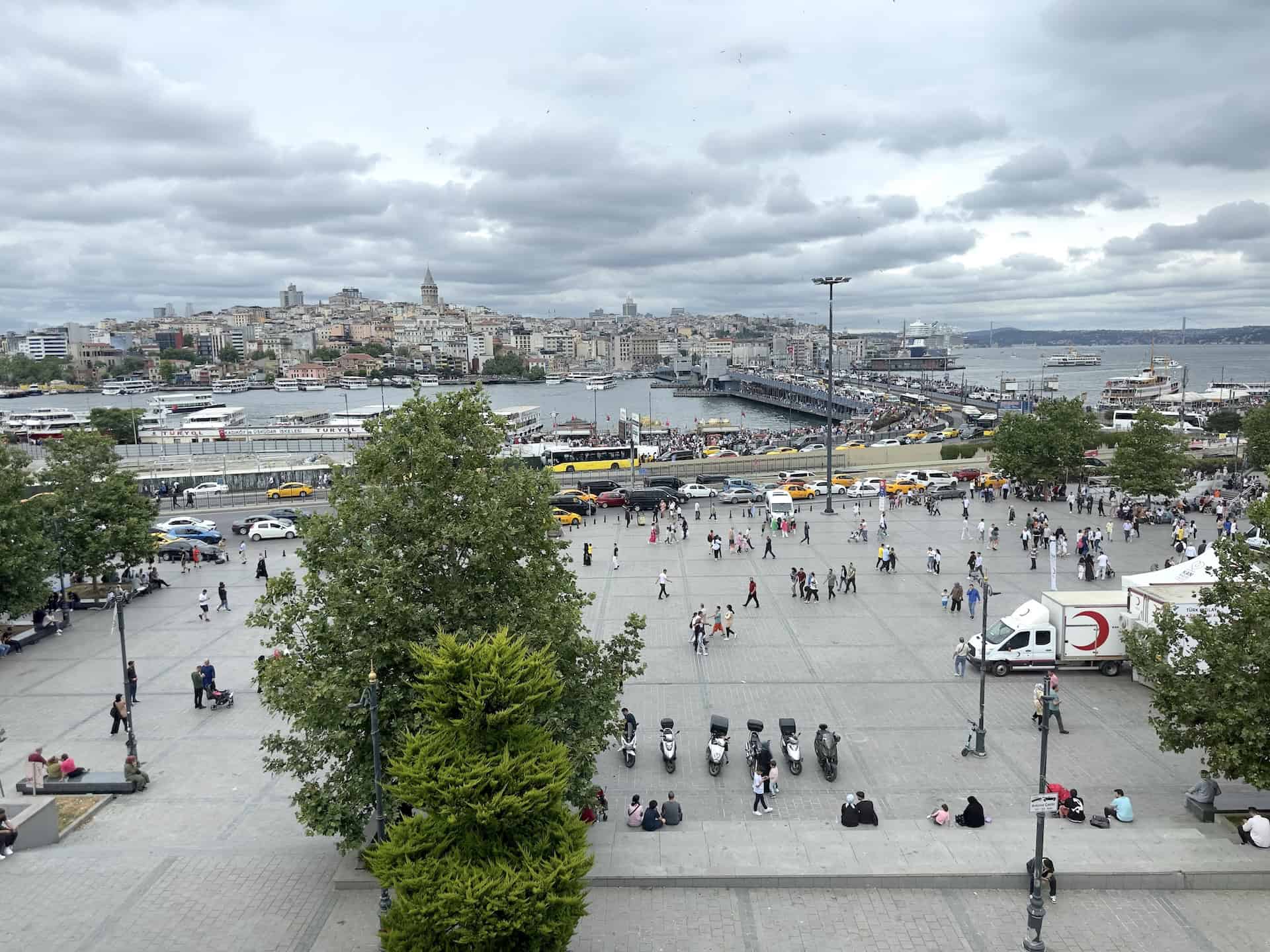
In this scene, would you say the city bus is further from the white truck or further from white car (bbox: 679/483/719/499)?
the white truck

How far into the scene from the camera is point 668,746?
463 inches

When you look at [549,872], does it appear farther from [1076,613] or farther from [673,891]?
[1076,613]

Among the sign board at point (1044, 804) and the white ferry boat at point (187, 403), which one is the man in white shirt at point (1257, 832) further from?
the white ferry boat at point (187, 403)

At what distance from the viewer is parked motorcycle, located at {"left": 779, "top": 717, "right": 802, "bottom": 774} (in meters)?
11.7

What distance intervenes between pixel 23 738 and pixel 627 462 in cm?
3582

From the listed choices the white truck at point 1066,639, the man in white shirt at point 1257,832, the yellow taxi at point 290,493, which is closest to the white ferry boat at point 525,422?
the yellow taxi at point 290,493

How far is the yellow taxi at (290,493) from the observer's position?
124 ft

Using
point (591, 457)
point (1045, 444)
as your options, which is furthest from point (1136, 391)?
point (591, 457)

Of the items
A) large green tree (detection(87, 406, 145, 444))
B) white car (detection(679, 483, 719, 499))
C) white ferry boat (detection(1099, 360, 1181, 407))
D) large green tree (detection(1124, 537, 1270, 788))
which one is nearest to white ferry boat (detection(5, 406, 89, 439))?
large green tree (detection(87, 406, 145, 444))

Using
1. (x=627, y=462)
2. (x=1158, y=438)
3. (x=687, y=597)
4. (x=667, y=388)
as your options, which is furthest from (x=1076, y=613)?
(x=667, y=388)

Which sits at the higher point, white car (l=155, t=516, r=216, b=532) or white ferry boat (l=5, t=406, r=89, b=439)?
white ferry boat (l=5, t=406, r=89, b=439)

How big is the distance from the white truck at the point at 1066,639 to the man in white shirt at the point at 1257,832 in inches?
222

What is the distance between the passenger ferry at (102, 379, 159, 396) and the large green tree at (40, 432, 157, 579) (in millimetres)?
156617

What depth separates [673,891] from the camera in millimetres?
9086
